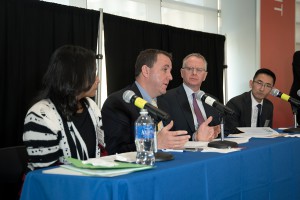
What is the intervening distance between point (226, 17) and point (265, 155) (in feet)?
13.1

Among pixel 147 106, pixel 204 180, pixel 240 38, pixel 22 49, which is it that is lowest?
pixel 204 180

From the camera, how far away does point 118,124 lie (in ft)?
8.75

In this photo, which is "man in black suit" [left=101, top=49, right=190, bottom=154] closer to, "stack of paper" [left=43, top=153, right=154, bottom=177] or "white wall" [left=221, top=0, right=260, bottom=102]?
"stack of paper" [left=43, top=153, right=154, bottom=177]

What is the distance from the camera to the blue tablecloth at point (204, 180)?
1483 mm

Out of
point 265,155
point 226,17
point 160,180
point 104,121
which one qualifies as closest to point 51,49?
point 104,121

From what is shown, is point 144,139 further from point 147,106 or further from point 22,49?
point 22,49

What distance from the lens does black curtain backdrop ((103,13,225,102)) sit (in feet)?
14.3

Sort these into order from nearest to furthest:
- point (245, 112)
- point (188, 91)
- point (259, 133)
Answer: point (259, 133), point (188, 91), point (245, 112)

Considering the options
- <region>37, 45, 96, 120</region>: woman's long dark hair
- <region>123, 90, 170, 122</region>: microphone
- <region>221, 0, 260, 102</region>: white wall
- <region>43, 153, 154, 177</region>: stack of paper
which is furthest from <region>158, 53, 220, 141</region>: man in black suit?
<region>221, 0, 260, 102</region>: white wall

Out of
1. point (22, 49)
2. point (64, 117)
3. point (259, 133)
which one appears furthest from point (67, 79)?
point (259, 133)

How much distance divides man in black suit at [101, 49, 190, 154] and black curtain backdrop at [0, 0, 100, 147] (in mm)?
1001

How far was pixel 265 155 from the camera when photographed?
244 cm

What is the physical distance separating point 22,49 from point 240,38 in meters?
3.57

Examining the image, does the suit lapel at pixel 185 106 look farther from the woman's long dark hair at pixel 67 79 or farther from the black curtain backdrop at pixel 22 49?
the woman's long dark hair at pixel 67 79
